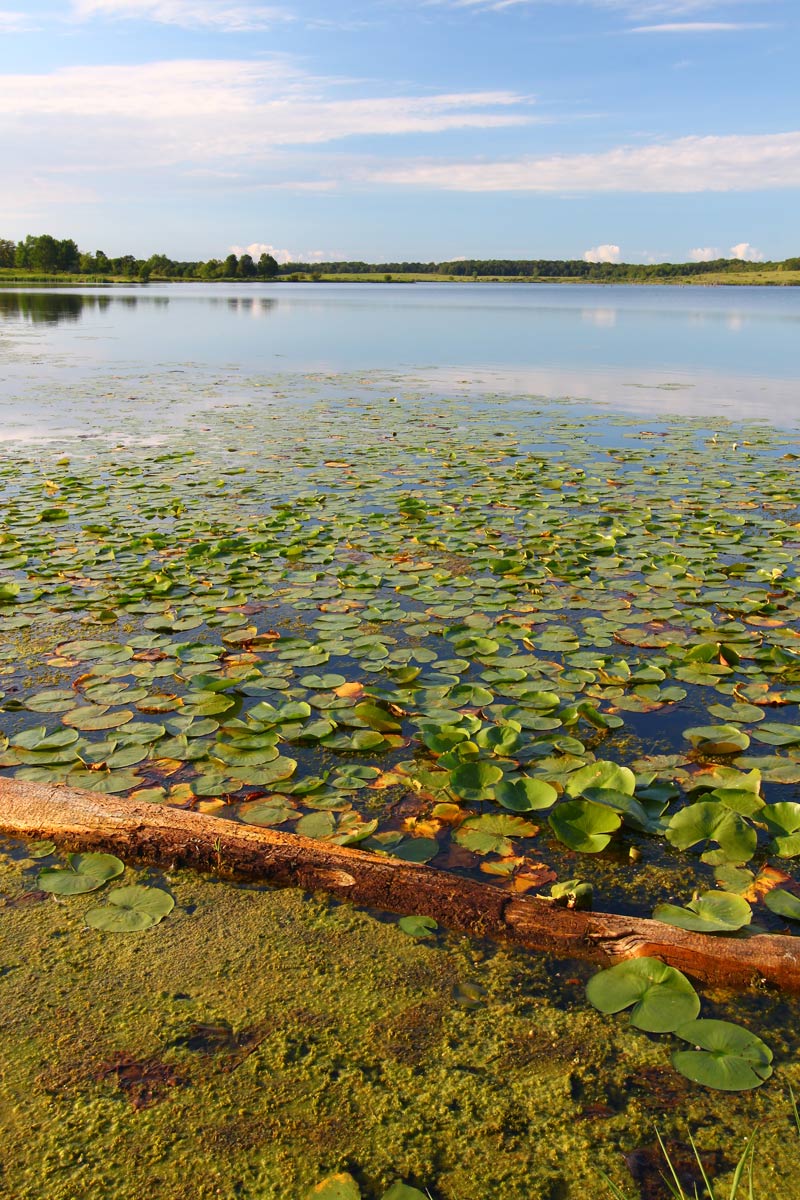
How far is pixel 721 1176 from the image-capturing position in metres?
1.29

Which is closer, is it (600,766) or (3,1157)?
(3,1157)

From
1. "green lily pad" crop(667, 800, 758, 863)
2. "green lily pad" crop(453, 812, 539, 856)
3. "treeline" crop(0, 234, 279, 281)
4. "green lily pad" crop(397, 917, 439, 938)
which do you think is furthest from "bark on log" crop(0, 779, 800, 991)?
"treeline" crop(0, 234, 279, 281)

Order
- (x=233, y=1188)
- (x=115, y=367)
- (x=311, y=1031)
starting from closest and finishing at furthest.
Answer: (x=233, y=1188)
(x=311, y=1031)
(x=115, y=367)

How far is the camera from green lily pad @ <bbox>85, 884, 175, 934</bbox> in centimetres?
183

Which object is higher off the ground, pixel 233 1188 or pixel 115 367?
pixel 115 367

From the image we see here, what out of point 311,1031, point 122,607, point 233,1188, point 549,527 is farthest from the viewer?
point 549,527

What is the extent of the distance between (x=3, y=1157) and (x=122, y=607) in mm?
2648

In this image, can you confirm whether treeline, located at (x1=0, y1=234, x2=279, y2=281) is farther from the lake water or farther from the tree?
the lake water

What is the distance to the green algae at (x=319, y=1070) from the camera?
4.25 ft

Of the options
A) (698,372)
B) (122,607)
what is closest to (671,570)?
(122,607)

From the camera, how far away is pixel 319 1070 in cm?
147

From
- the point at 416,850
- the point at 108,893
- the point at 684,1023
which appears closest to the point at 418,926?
the point at 416,850

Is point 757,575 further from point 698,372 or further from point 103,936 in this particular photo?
point 698,372

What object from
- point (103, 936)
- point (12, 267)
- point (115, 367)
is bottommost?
point (103, 936)
